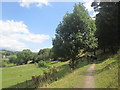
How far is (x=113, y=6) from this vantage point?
25094 millimetres

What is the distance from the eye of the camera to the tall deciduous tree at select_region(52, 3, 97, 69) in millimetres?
18641

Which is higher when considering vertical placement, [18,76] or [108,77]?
[108,77]

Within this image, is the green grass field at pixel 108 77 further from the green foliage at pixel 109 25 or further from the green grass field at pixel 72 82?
the green foliage at pixel 109 25

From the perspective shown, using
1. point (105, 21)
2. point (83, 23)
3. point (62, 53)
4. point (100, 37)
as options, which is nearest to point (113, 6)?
point (105, 21)

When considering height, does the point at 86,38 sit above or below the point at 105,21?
below

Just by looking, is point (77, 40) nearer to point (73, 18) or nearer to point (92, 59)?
point (73, 18)

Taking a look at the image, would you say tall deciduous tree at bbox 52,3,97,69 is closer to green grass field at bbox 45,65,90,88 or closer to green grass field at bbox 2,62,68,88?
green grass field at bbox 45,65,90,88

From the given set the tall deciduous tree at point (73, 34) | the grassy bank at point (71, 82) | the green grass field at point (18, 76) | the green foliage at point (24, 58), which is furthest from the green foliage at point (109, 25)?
the green foliage at point (24, 58)

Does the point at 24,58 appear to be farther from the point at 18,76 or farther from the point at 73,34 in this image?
the point at 73,34

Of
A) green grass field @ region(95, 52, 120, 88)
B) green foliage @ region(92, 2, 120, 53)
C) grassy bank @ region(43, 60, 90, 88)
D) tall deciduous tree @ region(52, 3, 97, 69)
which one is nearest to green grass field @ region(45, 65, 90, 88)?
grassy bank @ region(43, 60, 90, 88)

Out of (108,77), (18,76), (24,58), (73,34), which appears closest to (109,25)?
(73,34)

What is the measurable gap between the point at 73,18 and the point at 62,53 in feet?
18.3

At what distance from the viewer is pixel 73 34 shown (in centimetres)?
1872

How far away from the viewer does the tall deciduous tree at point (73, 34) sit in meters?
18.6
